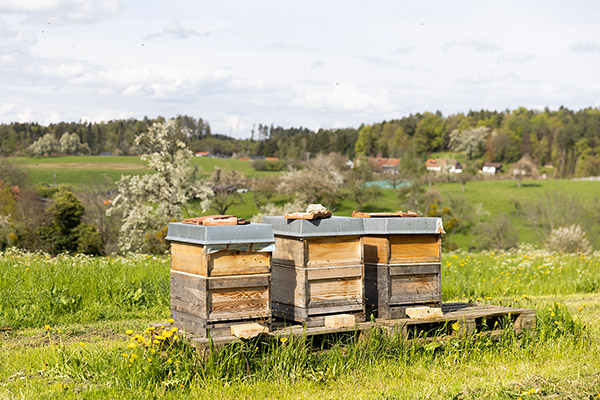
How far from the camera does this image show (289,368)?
6.20 m

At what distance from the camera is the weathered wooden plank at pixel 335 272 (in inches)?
265

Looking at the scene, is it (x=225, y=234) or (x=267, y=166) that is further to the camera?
(x=267, y=166)

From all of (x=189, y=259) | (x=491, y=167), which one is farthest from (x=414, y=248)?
(x=491, y=167)

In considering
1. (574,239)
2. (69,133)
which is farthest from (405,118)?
(574,239)

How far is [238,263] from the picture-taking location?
6.33 metres

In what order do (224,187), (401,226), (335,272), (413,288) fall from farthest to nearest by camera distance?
(224,187) → (413,288) → (401,226) → (335,272)

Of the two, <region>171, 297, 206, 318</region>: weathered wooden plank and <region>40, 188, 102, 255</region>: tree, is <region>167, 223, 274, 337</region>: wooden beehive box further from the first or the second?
<region>40, 188, 102, 255</region>: tree

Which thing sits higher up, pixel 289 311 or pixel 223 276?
pixel 223 276

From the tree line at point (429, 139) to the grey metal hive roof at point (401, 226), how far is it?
93934 millimetres

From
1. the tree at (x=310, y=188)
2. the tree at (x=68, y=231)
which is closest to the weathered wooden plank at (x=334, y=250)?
the tree at (x=68, y=231)

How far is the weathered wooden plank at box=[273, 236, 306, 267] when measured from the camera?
6703 mm

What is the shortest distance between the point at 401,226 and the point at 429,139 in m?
120

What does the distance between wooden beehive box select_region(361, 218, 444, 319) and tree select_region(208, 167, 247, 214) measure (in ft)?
124

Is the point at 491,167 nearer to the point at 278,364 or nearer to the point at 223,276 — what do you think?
the point at 278,364
